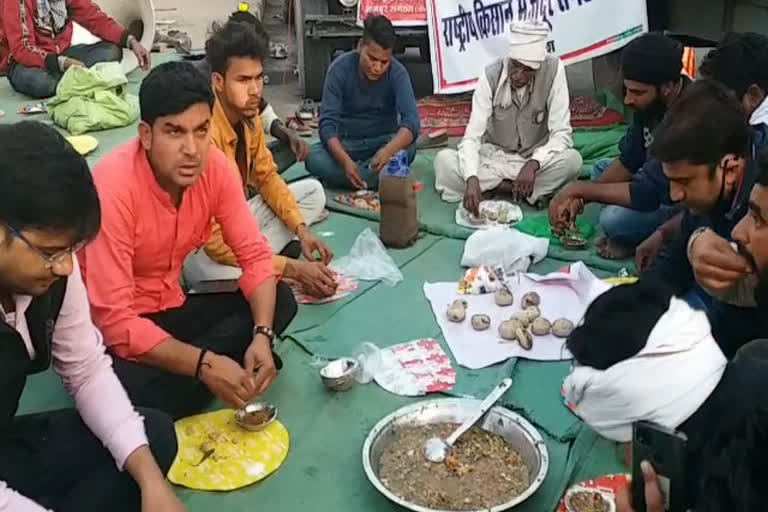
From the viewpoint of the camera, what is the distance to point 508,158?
161 inches

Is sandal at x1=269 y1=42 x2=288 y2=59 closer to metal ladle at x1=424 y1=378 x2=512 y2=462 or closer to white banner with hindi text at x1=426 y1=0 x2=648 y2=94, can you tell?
white banner with hindi text at x1=426 y1=0 x2=648 y2=94

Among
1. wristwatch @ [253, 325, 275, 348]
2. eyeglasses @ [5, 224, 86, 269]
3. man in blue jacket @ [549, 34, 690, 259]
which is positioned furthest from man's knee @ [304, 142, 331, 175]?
eyeglasses @ [5, 224, 86, 269]

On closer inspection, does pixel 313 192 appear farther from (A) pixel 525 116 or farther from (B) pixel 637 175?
(B) pixel 637 175

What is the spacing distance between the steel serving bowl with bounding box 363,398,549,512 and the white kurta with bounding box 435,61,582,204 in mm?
1771

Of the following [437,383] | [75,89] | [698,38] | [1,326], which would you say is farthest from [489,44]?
[1,326]

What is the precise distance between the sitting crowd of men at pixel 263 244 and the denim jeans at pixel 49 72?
8.16 feet

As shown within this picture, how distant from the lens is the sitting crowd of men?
1242mm

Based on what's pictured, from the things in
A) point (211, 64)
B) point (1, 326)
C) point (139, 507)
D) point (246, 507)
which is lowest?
point (246, 507)

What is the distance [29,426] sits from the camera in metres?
1.76

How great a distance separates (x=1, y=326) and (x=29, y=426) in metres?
0.30

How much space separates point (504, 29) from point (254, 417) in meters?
3.74

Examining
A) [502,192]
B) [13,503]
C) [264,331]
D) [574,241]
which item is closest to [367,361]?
[264,331]

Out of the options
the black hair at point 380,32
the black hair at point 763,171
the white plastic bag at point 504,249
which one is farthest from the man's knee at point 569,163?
the black hair at point 763,171

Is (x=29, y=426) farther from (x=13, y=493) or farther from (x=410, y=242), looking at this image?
(x=410, y=242)
